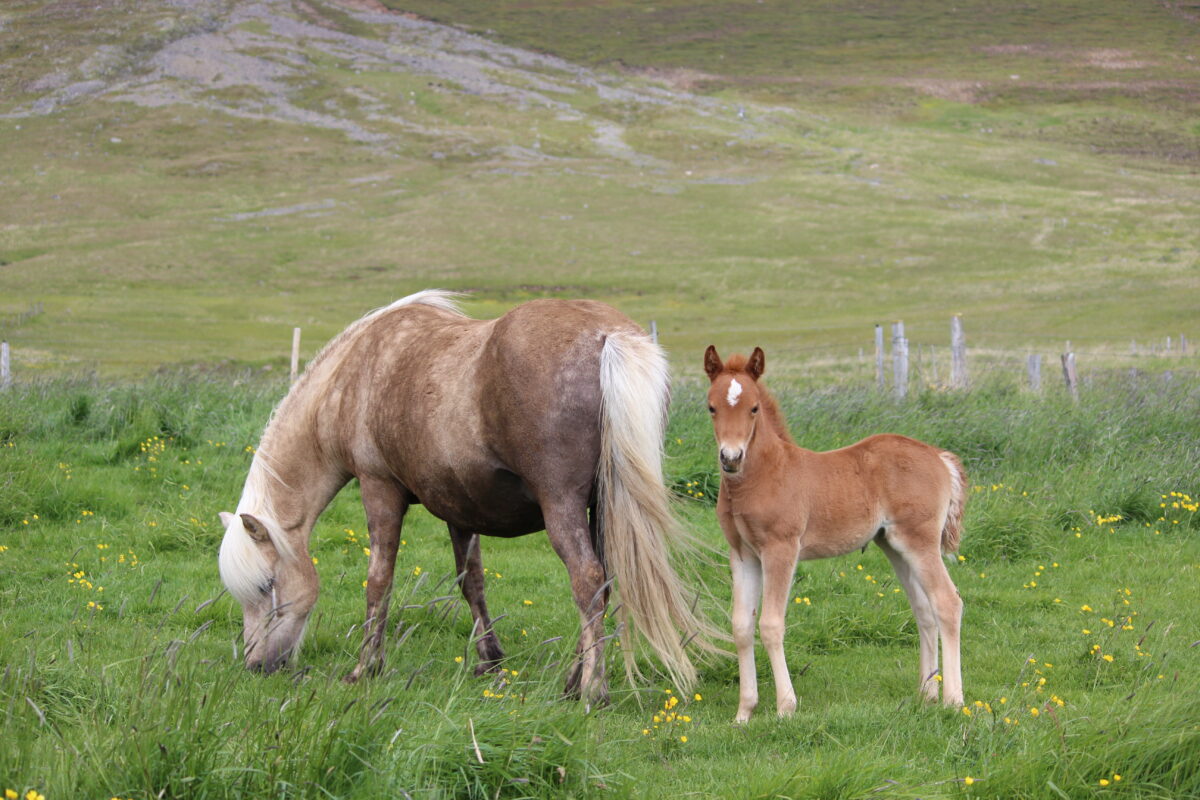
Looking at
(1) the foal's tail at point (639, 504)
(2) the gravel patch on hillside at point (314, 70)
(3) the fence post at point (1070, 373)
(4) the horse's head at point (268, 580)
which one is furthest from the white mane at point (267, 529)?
(2) the gravel patch on hillside at point (314, 70)

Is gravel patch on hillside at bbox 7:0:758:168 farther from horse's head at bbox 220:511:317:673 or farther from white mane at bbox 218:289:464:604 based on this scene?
horse's head at bbox 220:511:317:673

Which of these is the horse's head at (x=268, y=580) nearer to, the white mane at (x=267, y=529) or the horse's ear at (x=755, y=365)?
the white mane at (x=267, y=529)

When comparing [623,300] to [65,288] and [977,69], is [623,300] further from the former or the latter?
[977,69]

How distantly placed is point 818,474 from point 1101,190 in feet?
283

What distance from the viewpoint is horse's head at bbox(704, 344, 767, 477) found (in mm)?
5344

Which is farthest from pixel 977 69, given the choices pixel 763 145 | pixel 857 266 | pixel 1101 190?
pixel 857 266

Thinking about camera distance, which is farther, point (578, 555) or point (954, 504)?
point (954, 504)

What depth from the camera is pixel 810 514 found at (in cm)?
591

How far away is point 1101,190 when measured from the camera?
81812 mm

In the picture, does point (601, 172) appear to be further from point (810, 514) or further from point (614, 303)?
point (810, 514)

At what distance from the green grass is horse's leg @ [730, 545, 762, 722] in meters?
0.19

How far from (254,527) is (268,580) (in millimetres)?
341

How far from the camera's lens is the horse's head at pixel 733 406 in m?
5.34

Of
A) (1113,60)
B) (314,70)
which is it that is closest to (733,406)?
(314,70)
